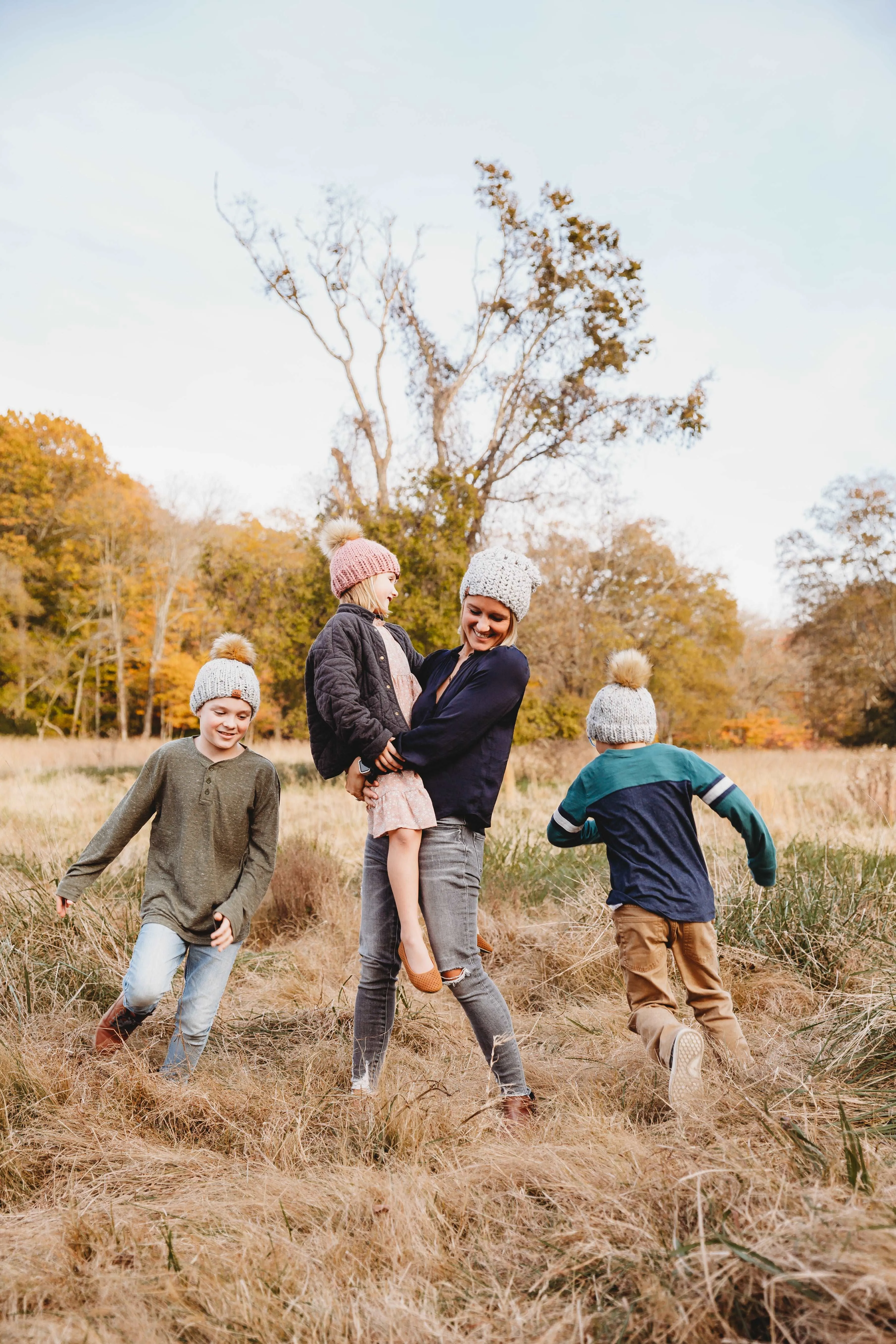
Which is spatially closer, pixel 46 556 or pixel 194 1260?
pixel 194 1260

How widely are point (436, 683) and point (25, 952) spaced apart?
2.31 m

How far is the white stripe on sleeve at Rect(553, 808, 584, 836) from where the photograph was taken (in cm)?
315

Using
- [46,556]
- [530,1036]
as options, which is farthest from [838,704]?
[530,1036]

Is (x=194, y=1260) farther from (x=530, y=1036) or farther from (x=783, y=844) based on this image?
(x=783, y=844)

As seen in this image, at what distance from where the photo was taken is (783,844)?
5984 millimetres

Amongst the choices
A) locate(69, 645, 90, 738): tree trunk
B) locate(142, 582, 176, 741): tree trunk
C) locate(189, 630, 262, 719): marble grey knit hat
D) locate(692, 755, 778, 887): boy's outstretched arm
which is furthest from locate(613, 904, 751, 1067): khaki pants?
locate(142, 582, 176, 741): tree trunk

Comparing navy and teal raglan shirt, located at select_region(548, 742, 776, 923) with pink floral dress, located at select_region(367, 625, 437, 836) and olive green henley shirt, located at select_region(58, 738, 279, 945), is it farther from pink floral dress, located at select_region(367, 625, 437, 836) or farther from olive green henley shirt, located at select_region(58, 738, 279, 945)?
olive green henley shirt, located at select_region(58, 738, 279, 945)

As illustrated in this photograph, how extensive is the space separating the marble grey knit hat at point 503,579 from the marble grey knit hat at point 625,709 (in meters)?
0.50

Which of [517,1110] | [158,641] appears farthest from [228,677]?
[158,641]

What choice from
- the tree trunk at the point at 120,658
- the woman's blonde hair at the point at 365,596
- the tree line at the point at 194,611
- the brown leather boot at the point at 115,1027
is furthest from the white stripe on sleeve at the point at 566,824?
the tree trunk at the point at 120,658

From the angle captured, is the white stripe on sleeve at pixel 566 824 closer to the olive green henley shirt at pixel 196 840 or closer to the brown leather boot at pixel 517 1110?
the brown leather boot at pixel 517 1110

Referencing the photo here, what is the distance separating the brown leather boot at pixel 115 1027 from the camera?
3.06m

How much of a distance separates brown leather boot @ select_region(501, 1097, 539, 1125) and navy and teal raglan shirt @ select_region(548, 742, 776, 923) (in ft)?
2.28

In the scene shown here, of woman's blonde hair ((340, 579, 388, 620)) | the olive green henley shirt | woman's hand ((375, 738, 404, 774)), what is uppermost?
woman's blonde hair ((340, 579, 388, 620))
